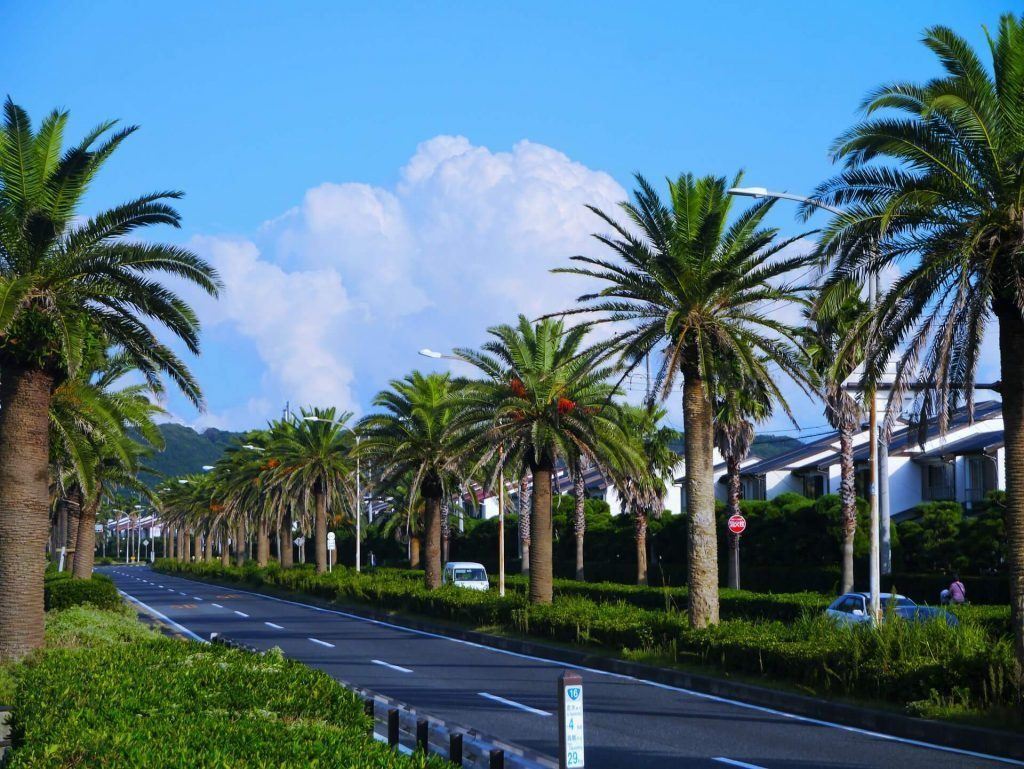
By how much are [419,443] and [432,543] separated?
3.41m

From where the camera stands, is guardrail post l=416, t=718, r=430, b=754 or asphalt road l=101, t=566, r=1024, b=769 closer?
guardrail post l=416, t=718, r=430, b=754

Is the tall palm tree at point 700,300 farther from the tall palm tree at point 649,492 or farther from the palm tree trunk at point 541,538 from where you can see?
the tall palm tree at point 649,492

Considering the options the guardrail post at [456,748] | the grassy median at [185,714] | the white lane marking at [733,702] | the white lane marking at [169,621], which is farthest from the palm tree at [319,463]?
the guardrail post at [456,748]

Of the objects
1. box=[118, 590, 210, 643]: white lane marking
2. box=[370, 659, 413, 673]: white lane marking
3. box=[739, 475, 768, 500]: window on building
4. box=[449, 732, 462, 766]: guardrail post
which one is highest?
box=[739, 475, 768, 500]: window on building

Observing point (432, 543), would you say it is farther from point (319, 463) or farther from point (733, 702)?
point (733, 702)

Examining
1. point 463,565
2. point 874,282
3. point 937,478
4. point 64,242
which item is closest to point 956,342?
point 874,282

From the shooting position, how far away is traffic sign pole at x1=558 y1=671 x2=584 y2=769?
7363 mm

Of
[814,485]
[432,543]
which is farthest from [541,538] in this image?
[814,485]

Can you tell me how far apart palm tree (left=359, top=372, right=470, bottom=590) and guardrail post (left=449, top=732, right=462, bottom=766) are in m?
28.3

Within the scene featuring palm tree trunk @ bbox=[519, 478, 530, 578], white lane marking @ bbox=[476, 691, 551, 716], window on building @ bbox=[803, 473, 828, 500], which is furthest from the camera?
window on building @ bbox=[803, 473, 828, 500]

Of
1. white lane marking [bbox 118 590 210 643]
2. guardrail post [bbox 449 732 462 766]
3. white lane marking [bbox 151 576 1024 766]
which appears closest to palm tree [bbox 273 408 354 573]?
white lane marking [bbox 118 590 210 643]

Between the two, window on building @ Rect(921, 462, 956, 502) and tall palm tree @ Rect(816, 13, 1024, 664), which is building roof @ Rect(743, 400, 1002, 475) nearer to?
window on building @ Rect(921, 462, 956, 502)

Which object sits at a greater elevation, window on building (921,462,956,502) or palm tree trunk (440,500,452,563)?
window on building (921,462,956,502)

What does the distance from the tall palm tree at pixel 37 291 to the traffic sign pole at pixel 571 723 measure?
12333mm
